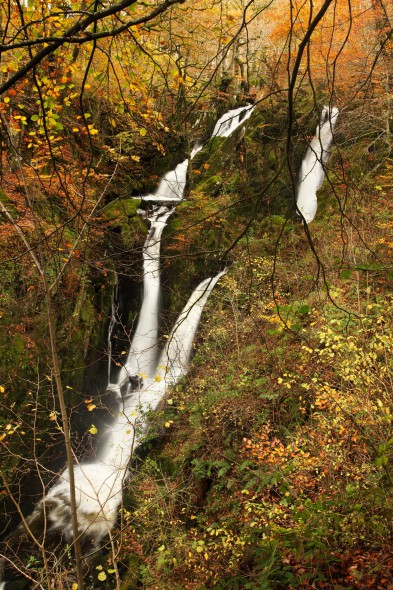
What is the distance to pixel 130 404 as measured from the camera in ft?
28.2

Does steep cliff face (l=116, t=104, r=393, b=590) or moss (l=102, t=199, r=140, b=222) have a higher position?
moss (l=102, t=199, r=140, b=222)

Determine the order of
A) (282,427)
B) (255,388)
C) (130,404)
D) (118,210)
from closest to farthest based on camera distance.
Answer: (282,427)
(255,388)
(130,404)
(118,210)

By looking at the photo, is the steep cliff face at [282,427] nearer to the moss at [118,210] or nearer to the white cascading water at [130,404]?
the white cascading water at [130,404]

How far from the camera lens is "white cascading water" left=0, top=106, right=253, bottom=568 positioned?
6.38 m

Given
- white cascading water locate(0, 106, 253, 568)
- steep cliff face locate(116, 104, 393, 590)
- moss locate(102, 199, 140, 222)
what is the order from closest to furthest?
steep cliff face locate(116, 104, 393, 590)
white cascading water locate(0, 106, 253, 568)
moss locate(102, 199, 140, 222)

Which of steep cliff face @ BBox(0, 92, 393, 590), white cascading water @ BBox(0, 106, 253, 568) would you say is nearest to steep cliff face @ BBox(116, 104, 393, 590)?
steep cliff face @ BBox(0, 92, 393, 590)

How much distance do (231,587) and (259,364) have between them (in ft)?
12.2

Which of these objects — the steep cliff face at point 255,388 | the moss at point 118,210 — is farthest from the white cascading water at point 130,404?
the moss at point 118,210

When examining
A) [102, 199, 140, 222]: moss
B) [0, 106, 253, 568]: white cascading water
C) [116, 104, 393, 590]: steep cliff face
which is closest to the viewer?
[116, 104, 393, 590]: steep cliff face

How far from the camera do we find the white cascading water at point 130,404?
6.38 meters

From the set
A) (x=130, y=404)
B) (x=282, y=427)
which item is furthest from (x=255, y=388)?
(x=130, y=404)

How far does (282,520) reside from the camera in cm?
395

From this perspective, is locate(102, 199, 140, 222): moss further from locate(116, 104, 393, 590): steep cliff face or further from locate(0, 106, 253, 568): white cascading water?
locate(116, 104, 393, 590): steep cliff face

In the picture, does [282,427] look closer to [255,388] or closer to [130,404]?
[255,388]
